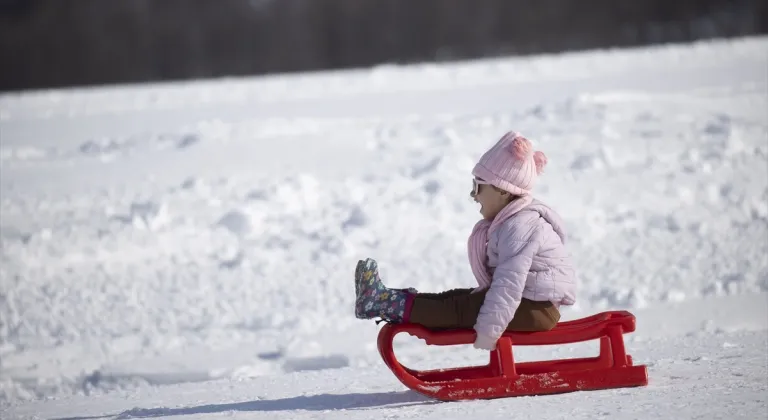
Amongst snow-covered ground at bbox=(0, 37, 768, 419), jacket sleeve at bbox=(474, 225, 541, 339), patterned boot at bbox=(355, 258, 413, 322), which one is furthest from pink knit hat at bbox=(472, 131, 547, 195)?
snow-covered ground at bbox=(0, 37, 768, 419)

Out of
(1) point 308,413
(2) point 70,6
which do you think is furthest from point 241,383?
(2) point 70,6

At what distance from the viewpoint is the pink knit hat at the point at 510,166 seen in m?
3.60

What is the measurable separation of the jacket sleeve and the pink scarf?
90 millimetres

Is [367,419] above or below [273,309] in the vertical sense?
below

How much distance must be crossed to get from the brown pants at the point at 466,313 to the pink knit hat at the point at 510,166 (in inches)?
15.5

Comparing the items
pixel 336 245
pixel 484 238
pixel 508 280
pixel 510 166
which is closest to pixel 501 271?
pixel 508 280

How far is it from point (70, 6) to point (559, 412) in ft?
150

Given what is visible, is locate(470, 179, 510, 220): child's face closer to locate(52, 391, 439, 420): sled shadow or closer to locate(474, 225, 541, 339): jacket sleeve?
locate(474, 225, 541, 339): jacket sleeve

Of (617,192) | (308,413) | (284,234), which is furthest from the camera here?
(617,192)

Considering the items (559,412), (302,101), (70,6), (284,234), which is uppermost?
(70,6)

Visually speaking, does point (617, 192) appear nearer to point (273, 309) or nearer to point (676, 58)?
point (273, 309)

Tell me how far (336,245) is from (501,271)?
363 centimetres

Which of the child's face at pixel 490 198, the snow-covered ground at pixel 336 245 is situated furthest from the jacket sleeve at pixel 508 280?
the snow-covered ground at pixel 336 245

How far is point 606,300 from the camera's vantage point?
19.0 ft
